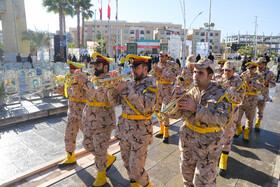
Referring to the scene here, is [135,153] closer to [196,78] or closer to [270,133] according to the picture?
[196,78]

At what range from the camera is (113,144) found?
18.2 feet

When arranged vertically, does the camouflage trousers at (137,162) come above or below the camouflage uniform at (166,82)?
below

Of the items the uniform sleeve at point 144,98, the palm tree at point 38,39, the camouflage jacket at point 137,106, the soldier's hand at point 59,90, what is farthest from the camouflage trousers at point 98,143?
the palm tree at point 38,39

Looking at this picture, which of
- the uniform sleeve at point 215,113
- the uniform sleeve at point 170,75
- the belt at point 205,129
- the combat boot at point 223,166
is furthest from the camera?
the uniform sleeve at point 170,75

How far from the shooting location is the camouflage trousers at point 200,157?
2590 mm

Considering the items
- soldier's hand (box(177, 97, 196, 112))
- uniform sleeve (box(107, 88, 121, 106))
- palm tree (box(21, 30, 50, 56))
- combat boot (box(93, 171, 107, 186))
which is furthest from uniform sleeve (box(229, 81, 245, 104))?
palm tree (box(21, 30, 50, 56))

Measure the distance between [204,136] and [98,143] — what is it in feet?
6.18

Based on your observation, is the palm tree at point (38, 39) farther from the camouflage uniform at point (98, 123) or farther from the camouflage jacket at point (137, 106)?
the camouflage jacket at point (137, 106)

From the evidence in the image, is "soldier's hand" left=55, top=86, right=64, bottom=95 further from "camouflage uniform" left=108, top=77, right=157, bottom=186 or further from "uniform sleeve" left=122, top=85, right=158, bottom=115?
"uniform sleeve" left=122, top=85, right=158, bottom=115

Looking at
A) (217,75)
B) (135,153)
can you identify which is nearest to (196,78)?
(135,153)

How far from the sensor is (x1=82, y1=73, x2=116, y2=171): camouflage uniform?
3662 millimetres

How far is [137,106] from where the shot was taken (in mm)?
3053

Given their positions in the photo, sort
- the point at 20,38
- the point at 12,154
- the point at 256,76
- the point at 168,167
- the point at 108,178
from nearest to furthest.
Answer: the point at 108,178
the point at 168,167
the point at 12,154
the point at 256,76
the point at 20,38

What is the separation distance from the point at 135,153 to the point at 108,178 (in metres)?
1.25
